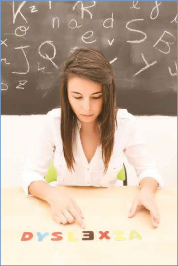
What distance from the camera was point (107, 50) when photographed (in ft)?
6.97

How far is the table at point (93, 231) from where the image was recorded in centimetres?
87

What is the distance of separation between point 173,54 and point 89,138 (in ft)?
3.80

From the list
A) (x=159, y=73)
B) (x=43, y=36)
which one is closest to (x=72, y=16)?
(x=43, y=36)

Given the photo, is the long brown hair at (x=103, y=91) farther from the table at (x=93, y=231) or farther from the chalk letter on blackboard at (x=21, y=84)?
the chalk letter on blackboard at (x=21, y=84)

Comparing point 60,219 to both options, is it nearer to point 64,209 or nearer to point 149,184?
point 64,209

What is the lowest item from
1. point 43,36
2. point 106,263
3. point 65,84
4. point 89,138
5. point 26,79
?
point 106,263

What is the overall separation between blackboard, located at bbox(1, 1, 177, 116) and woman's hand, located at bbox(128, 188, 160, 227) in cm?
112

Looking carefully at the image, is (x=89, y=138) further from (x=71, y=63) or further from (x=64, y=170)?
(x=71, y=63)

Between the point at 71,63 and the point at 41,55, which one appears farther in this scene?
the point at 41,55

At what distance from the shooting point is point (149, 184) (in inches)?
49.3

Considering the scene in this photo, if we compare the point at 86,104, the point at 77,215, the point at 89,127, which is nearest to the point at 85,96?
the point at 86,104

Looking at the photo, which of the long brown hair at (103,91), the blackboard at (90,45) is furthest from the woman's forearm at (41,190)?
the blackboard at (90,45)

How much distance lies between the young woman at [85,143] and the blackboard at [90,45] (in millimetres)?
811

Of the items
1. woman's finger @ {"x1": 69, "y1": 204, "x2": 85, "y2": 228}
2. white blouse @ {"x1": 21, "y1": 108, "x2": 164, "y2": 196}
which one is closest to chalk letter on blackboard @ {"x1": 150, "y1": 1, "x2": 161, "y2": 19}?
white blouse @ {"x1": 21, "y1": 108, "x2": 164, "y2": 196}
